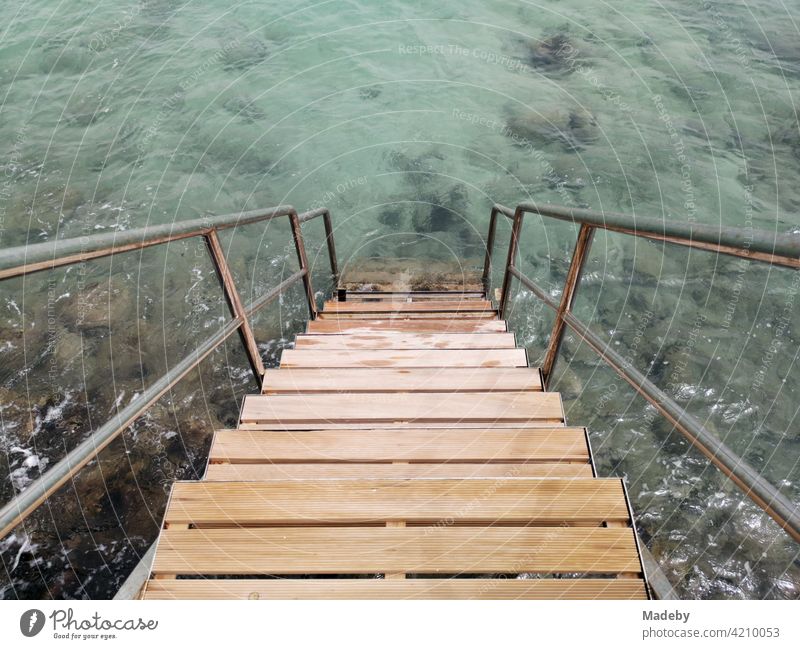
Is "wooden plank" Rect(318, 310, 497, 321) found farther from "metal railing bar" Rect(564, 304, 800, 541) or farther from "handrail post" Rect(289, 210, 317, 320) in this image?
"metal railing bar" Rect(564, 304, 800, 541)

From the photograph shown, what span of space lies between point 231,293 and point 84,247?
120cm

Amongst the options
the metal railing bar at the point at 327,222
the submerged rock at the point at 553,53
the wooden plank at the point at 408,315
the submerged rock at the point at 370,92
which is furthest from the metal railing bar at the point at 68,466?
the submerged rock at the point at 553,53

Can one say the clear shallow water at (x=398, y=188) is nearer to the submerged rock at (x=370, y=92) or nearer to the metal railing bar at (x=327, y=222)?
the submerged rock at (x=370, y=92)

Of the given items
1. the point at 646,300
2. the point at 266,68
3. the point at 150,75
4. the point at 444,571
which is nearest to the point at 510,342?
the point at 444,571

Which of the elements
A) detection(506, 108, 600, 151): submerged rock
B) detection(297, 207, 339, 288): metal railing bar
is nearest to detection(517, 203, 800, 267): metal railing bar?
detection(297, 207, 339, 288): metal railing bar

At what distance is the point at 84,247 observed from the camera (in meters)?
1.36

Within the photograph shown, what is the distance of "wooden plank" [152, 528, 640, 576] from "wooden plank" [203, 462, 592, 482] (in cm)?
29

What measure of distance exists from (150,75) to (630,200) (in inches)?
344

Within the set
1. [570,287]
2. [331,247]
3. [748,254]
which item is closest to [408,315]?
[331,247]

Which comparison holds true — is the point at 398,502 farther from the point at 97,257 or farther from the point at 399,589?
the point at 97,257

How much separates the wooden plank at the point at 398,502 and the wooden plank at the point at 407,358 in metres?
1.17

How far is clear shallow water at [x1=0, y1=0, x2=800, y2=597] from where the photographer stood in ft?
12.6

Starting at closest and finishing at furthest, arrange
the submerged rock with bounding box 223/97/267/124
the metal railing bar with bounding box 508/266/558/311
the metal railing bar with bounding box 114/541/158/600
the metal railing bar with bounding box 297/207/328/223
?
the metal railing bar with bounding box 114/541/158/600, the metal railing bar with bounding box 508/266/558/311, the metal railing bar with bounding box 297/207/328/223, the submerged rock with bounding box 223/97/267/124
